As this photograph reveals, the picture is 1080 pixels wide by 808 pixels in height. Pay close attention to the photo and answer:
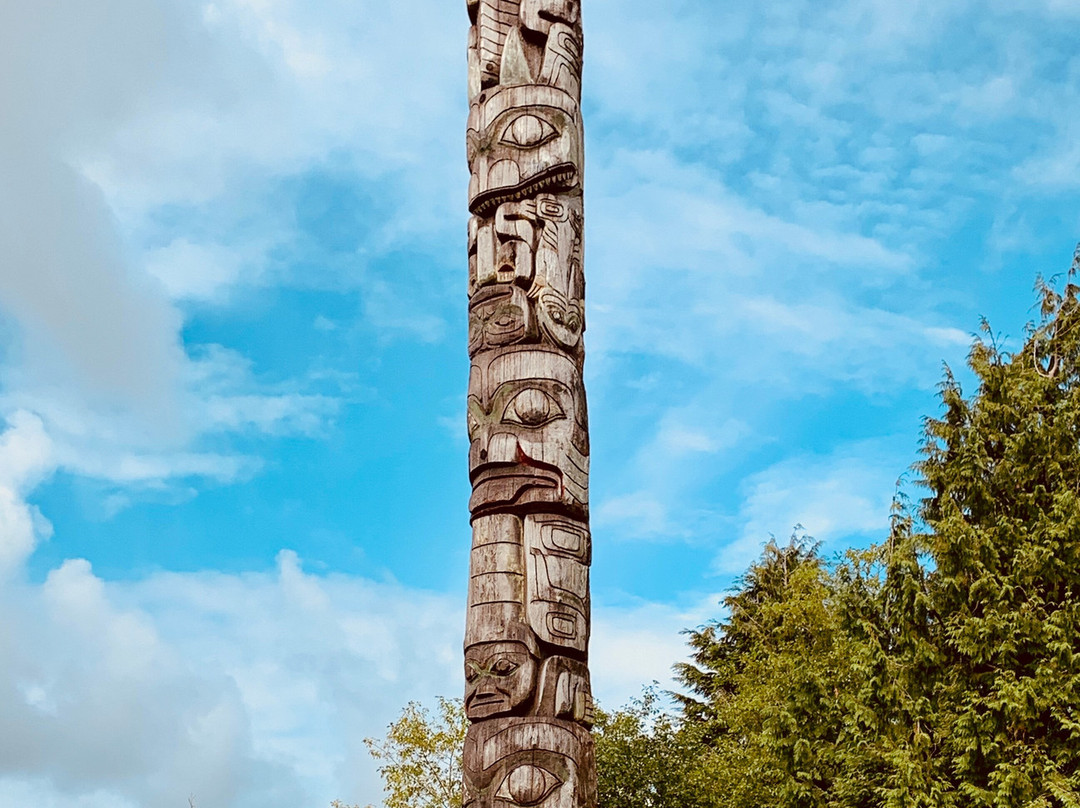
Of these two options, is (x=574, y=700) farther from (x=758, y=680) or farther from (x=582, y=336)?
(x=758, y=680)

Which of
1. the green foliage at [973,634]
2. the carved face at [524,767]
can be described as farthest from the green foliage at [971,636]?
the carved face at [524,767]

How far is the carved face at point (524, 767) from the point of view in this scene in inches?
285

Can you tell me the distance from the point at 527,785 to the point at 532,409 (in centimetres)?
245

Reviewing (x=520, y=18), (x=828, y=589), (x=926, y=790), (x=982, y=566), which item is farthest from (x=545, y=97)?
(x=828, y=589)

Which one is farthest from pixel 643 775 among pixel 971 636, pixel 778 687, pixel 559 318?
pixel 559 318

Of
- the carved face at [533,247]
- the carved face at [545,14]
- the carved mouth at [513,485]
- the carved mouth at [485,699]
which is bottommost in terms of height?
the carved mouth at [485,699]

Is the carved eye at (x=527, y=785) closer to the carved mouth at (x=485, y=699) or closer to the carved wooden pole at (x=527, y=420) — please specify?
the carved wooden pole at (x=527, y=420)

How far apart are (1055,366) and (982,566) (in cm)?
283

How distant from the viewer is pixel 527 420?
8297 mm

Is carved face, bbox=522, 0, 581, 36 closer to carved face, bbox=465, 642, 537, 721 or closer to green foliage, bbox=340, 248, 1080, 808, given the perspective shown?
carved face, bbox=465, 642, 537, 721

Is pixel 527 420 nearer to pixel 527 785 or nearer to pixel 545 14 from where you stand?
pixel 527 785

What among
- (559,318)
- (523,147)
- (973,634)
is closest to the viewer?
(559,318)

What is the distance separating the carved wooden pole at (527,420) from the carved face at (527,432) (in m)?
0.01

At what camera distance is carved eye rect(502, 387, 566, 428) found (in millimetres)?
8305
